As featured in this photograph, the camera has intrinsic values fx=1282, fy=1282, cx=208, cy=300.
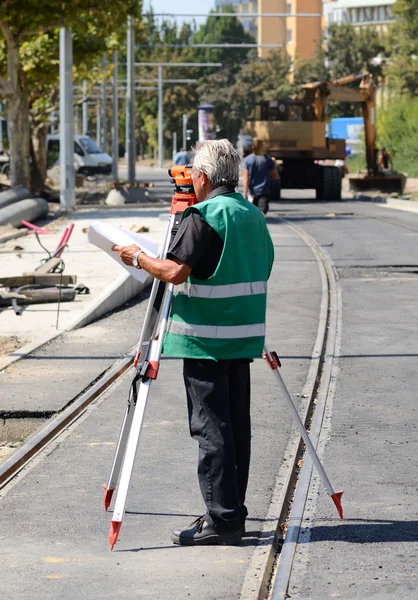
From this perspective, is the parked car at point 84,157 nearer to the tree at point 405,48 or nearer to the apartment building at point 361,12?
the tree at point 405,48

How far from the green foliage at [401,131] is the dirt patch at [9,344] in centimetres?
4721

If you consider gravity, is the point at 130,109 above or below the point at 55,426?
above

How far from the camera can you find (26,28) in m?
33.4

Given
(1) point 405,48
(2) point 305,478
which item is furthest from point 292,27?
(2) point 305,478

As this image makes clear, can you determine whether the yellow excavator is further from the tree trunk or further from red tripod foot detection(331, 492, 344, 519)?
red tripod foot detection(331, 492, 344, 519)

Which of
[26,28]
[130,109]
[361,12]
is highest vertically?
[361,12]

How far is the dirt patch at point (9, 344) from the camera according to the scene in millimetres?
11086

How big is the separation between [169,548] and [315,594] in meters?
0.84

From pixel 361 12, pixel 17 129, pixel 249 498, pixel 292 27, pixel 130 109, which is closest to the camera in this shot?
pixel 249 498

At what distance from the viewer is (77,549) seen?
17.8 ft

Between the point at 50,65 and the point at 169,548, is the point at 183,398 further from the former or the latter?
the point at 50,65

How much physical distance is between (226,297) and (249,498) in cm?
137

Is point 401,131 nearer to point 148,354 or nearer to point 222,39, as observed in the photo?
point 148,354

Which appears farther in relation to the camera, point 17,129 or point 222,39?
point 222,39
